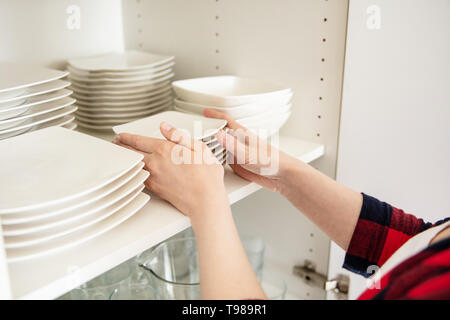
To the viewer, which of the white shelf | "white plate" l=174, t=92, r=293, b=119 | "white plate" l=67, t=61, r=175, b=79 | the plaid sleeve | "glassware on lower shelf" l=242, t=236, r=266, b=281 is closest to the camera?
the white shelf

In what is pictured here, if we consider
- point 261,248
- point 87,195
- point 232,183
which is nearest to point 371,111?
point 232,183

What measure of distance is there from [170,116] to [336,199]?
0.37 metres

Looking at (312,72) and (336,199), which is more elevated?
(312,72)

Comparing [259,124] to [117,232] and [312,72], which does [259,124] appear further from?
[117,232]

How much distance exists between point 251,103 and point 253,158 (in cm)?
17

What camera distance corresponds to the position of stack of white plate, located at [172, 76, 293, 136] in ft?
2.77

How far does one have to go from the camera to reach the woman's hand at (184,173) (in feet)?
2.05

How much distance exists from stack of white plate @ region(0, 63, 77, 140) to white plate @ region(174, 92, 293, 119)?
244mm

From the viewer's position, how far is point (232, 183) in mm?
765

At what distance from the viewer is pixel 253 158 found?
0.73 metres

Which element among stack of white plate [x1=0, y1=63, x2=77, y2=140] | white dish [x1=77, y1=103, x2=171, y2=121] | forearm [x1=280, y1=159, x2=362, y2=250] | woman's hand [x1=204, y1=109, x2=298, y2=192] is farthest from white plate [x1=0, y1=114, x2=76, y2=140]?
forearm [x1=280, y1=159, x2=362, y2=250]

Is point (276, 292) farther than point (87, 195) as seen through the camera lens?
Yes

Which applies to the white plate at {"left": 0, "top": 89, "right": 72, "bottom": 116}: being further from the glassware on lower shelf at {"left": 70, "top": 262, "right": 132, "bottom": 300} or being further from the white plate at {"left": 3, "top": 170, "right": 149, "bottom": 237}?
the glassware on lower shelf at {"left": 70, "top": 262, "right": 132, "bottom": 300}
